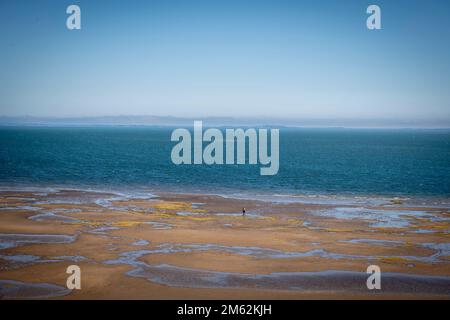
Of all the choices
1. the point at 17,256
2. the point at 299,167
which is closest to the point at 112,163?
the point at 299,167

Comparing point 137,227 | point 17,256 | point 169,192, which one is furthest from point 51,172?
point 17,256

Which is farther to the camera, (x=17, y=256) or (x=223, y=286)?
(x=17, y=256)

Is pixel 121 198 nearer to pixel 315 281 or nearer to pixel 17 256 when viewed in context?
pixel 17 256

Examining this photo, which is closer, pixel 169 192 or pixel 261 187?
pixel 169 192

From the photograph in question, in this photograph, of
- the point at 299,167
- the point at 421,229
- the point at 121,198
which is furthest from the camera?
the point at 299,167
